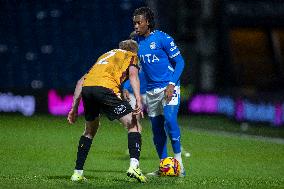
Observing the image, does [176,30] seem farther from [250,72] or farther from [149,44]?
[149,44]

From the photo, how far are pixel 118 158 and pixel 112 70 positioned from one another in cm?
382

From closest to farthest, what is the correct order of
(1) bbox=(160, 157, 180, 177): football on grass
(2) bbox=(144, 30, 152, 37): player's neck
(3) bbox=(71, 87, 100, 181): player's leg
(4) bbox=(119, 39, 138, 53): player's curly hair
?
(3) bbox=(71, 87, 100, 181): player's leg → (4) bbox=(119, 39, 138, 53): player's curly hair → (1) bbox=(160, 157, 180, 177): football on grass → (2) bbox=(144, 30, 152, 37): player's neck

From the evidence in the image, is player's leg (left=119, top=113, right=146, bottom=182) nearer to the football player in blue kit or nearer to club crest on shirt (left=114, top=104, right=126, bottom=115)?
club crest on shirt (left=114, top=104, right=126, bottom=115)

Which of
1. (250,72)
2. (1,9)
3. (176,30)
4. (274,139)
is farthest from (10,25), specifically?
(274,139)

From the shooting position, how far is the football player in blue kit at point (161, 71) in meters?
10.2

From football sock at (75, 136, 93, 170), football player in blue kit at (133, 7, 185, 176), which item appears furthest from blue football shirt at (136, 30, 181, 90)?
football sock at (75, 136, 93, 170)

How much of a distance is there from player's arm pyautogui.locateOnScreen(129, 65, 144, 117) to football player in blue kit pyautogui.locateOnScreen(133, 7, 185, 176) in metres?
0.80

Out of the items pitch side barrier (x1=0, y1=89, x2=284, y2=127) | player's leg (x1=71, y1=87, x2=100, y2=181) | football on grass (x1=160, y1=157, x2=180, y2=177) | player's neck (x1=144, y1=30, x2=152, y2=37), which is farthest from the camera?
pitch side barrier (x1=0, y1=89, x2=284, y2=127)

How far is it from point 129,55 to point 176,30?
16.7 metres

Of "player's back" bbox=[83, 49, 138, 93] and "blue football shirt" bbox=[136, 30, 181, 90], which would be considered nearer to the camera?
"player's back" bbox=[83, 49, 138, 93]

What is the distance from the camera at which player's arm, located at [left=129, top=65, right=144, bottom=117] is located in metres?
9.23

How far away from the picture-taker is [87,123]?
9.52 meters

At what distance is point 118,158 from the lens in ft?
42.7

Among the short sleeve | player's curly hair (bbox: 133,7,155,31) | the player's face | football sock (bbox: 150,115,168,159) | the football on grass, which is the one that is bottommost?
the football on grass
